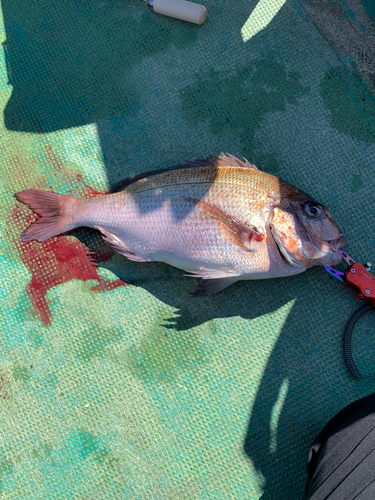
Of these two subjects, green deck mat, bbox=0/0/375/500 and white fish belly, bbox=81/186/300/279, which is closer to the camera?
white fish belly, bbox=81/186/300/279

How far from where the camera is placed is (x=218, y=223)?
7.86 feet

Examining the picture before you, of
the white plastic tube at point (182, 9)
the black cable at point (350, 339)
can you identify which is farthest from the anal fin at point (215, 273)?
the white plastic tube at point (182, 9)

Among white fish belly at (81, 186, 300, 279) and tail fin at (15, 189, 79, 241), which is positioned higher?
white fish belly at (81, 186, 300, 279)

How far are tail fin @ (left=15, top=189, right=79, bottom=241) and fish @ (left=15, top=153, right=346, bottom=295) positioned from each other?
0.53 feet

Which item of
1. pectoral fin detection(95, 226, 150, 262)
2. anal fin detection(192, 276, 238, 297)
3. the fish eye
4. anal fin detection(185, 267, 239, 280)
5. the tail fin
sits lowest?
the tail fin

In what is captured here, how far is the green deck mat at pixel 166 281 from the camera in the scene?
2605mm

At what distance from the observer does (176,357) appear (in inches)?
107

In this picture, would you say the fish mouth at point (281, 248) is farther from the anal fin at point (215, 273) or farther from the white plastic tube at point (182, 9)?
the white plastic tube at point (182, 9)

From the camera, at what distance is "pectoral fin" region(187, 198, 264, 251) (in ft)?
7.73

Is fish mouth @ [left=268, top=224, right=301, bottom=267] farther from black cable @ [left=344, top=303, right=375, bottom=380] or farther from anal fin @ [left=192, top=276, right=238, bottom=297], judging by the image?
black cable @ [left=344, top=303, right=375, bottom=380]

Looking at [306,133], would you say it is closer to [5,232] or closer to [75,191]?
[75,191]

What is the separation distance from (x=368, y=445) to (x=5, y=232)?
277 cm

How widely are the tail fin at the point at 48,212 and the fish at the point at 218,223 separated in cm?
16

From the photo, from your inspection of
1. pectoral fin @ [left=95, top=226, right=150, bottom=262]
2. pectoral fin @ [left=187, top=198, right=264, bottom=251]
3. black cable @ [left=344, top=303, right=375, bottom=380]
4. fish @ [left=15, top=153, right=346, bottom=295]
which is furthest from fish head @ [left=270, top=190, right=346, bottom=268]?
pectoral fin @ [left=95, top=226, right=150, bottom=262]
